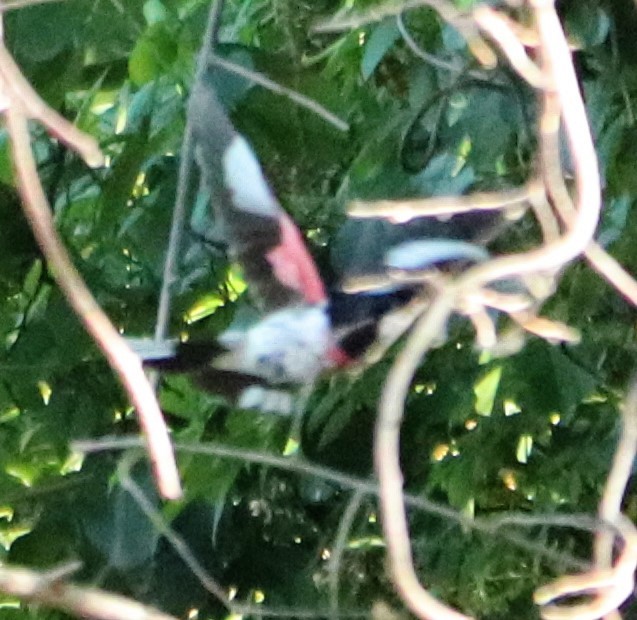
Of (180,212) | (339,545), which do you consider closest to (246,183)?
(180,212)

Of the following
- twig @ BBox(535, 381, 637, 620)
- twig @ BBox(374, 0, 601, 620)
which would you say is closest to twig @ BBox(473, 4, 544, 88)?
twig @ BBox(374, 0, 601, 620)

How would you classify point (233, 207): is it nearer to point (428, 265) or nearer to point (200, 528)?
point (428, 265)

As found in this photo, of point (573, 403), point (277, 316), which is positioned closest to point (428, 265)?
point (277, 316)

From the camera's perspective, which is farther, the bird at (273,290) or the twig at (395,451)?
the bird at (273,290)

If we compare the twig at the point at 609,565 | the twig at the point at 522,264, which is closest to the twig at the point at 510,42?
the twig at the point at 522,264

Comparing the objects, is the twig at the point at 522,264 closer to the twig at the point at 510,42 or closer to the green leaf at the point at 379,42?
the twig at the point at 510,42

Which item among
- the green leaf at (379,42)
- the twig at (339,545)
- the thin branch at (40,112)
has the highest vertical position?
the thin branch at (40,112)
